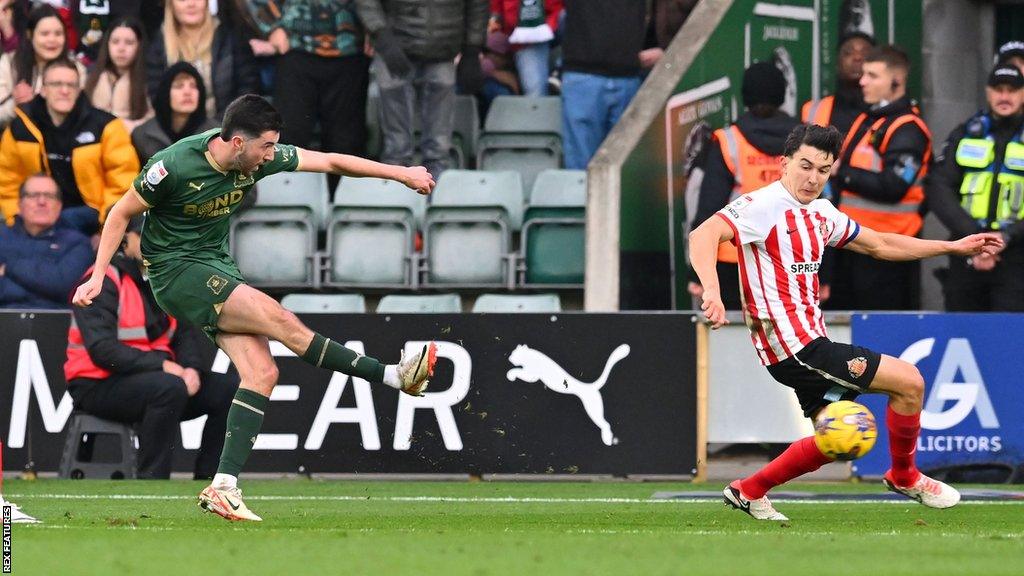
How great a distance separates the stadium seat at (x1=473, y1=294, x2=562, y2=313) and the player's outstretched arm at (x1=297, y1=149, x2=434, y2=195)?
4.44 m

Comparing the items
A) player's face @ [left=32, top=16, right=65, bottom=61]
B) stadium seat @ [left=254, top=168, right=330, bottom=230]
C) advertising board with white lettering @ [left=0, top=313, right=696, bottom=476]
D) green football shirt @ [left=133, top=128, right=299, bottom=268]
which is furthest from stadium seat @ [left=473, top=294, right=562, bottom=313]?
green football shirt @ [left=133, top=128, right=299, bottom=268]

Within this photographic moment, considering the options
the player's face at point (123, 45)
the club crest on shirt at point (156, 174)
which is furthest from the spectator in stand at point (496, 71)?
the club crest on shirt at point (156, 174)

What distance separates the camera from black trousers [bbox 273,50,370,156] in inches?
578

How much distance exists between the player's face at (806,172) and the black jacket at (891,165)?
14.7 ft

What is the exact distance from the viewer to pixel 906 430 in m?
9.06

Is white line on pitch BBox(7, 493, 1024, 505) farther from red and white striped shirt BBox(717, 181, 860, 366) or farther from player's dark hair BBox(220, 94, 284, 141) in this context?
player's dark hair BBox(220, 94, 284, 141)

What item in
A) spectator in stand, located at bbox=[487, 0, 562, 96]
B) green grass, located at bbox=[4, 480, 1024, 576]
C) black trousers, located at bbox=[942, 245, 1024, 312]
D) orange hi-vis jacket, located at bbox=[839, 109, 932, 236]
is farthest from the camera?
spectator in stand, located at bbox=[487, 0, 562, 96]

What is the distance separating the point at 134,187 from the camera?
8867mm

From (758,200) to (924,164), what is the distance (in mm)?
4916

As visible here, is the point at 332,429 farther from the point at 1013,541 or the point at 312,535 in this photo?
the point at 1013,541

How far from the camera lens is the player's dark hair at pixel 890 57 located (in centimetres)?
1346

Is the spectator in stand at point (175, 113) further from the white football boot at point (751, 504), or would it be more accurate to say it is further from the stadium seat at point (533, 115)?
the white football boot at point (751, 504)

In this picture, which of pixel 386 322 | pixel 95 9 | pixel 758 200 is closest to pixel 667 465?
pixel 386 322

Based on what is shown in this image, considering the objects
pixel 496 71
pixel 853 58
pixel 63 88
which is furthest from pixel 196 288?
pixel 496 71
